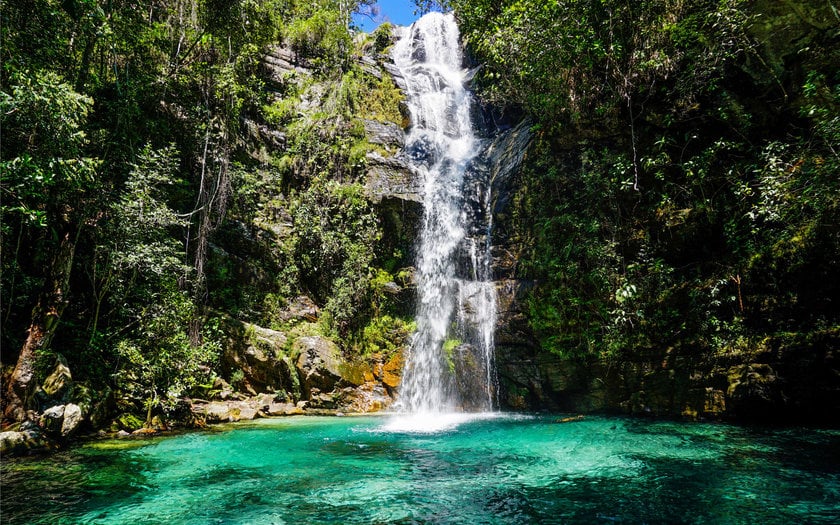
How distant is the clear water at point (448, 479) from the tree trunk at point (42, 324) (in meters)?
1.50

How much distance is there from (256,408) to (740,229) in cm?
1152

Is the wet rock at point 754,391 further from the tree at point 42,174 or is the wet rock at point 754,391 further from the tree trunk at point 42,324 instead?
the tree trunk at point 42,324

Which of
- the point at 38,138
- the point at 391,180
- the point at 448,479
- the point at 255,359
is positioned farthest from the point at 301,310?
the point at 448,479

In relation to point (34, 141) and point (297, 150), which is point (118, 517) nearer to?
point (34, 141)

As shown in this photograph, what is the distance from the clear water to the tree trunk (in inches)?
59.0


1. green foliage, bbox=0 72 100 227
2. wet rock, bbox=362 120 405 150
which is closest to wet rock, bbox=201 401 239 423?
green foliage, bbox=0 72 100 227

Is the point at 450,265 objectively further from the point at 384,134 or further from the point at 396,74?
the point at 396,74

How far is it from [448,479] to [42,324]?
790 cm

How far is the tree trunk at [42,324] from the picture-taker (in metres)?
6.68

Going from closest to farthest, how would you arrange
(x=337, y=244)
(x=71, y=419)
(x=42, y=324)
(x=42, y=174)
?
(x=42, y=174), (x=71, y=419), (x=42, y=324), (x=337, y=244)

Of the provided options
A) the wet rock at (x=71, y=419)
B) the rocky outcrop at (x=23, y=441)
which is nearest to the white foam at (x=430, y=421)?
the wet rock at (x=71, y=419)

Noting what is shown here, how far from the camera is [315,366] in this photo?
11.3 metres

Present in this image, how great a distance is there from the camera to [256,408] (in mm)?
10180

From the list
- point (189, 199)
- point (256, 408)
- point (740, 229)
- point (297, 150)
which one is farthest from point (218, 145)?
point (740, 229)
